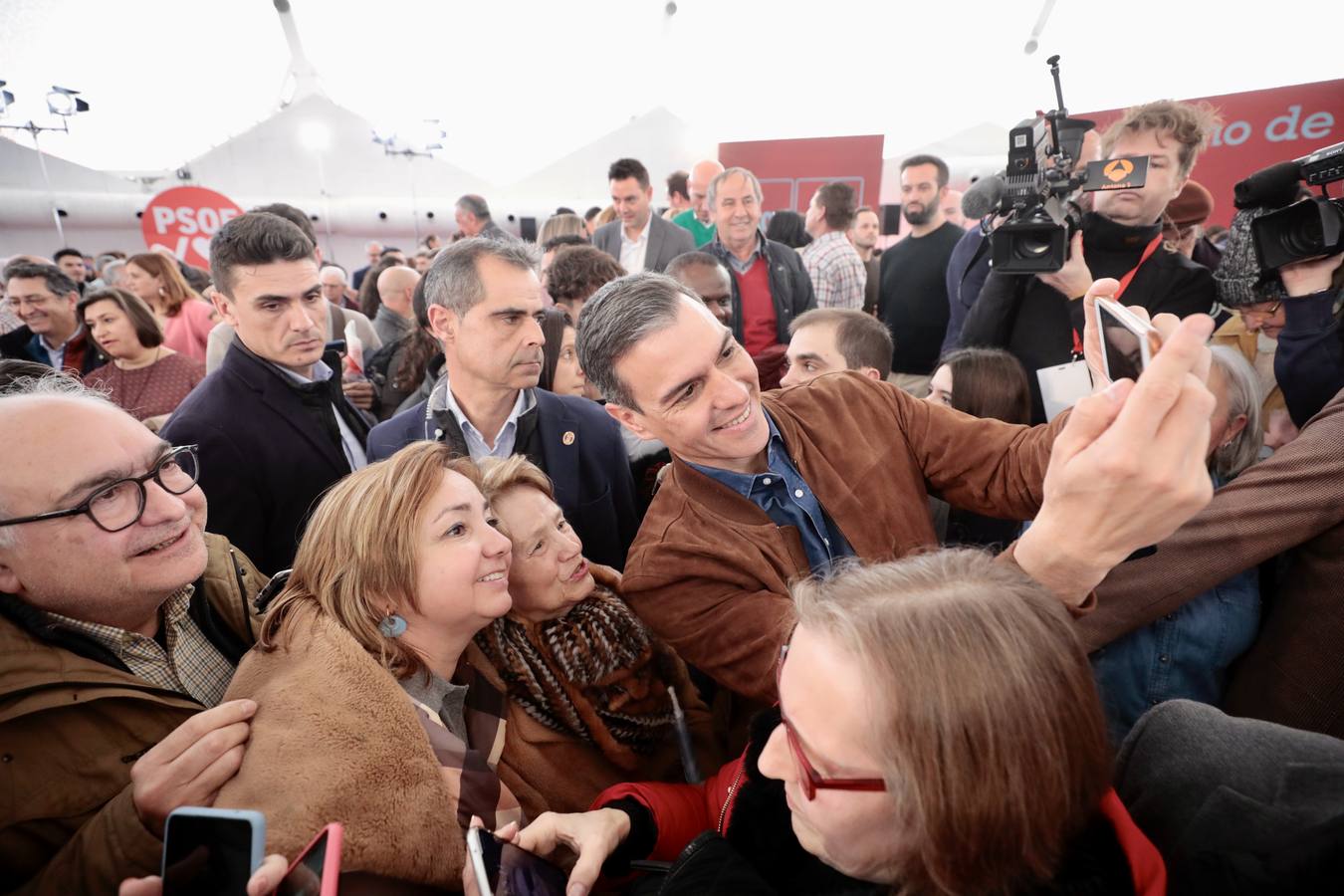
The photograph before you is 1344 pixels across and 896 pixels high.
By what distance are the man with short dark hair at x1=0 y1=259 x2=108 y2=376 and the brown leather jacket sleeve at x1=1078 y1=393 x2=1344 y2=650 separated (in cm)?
592

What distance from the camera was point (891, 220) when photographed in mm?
9711

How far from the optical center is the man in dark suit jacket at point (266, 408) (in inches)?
85.4

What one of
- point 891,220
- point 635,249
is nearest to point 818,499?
point 635,249

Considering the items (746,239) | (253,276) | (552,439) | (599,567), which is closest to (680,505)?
(599,567)

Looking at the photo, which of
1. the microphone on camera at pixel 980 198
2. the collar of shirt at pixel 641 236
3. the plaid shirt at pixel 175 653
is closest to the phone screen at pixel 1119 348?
the plaid shirt at pixel 175 653

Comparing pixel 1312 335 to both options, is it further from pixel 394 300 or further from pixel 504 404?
pixel 394 300

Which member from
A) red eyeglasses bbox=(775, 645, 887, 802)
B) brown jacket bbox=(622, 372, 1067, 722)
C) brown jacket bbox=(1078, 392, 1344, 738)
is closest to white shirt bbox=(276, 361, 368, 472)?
brown jacket bbox=(622, 372, 1067, 722)

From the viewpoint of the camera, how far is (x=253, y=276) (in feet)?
8.01

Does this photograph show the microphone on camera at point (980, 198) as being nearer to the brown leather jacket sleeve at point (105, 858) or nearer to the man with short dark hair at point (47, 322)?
the brown leather jacket sleeve at point (105, 858)

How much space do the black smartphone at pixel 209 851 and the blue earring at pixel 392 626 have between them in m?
0.61

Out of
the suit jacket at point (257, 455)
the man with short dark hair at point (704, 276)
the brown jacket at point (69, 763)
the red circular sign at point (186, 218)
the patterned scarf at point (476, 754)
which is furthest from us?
the red circular sign at point (186, 218)

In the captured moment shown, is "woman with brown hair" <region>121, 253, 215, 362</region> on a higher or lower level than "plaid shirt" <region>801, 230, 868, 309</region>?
higher

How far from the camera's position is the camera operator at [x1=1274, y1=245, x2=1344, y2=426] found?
188 centimetres

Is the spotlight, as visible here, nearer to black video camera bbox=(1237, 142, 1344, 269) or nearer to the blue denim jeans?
black video camera bbox=(1237, 142, 1344, 269)
